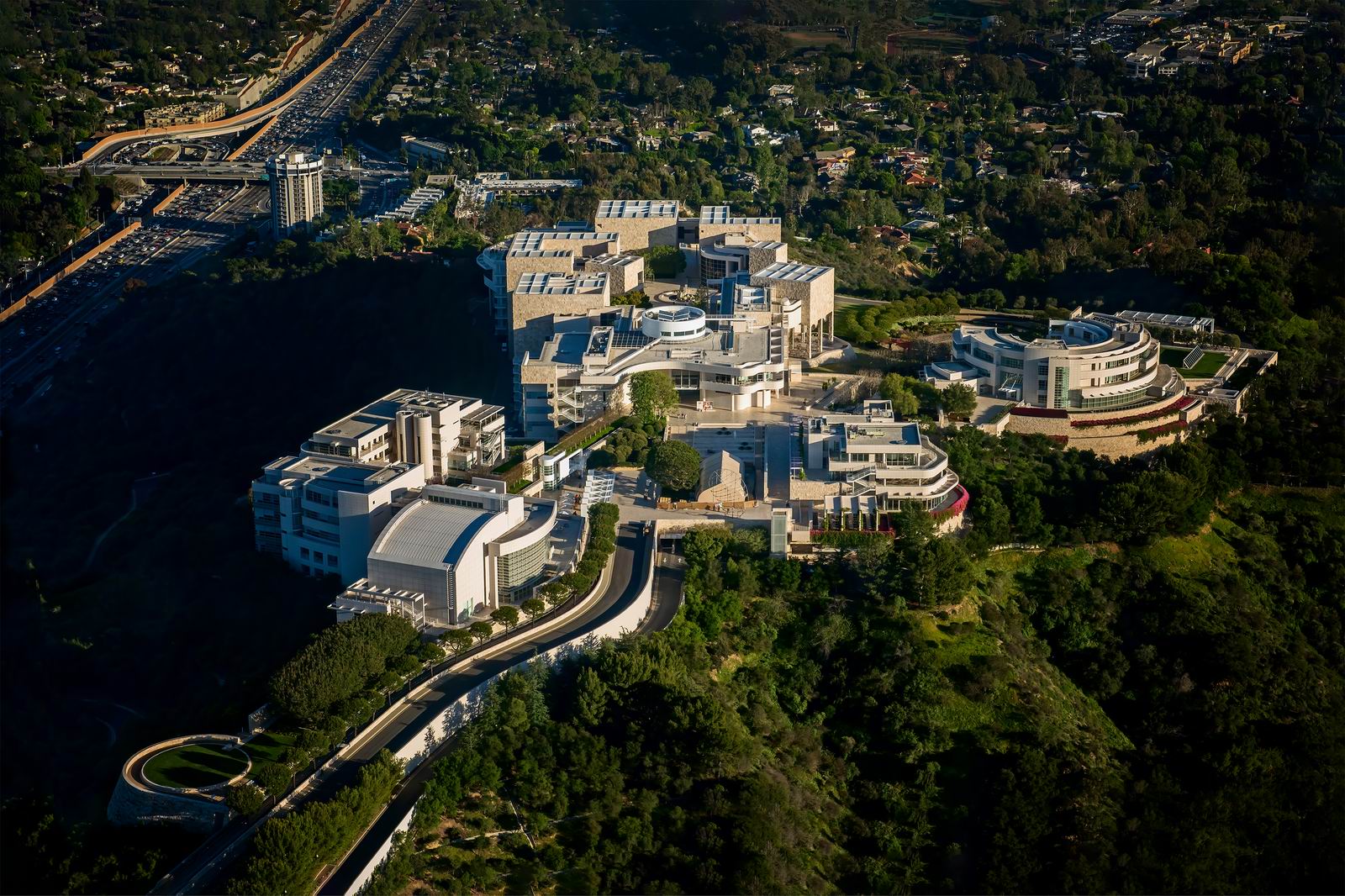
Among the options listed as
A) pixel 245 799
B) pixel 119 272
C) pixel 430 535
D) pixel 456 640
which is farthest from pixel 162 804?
pixel 119 272

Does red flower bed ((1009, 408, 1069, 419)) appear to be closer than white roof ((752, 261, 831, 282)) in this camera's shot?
Yes

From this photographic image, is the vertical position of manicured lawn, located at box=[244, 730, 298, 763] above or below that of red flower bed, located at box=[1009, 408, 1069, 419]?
below

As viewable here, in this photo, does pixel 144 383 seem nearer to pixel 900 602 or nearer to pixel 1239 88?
pixel 900 602

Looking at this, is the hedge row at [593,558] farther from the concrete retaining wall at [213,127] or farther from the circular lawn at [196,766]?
the concrete retaining wall at [213,127]

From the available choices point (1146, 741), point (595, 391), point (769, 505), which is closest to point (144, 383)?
point (595, 391)

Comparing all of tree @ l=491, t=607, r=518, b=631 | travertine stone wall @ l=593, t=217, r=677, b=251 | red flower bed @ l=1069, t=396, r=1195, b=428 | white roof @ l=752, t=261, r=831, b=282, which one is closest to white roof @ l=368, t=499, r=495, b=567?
tree @ l=491, t=607, r=518, b=631

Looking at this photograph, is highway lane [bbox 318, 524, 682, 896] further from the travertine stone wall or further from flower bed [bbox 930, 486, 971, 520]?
A: the travertine stone wall
